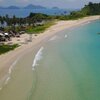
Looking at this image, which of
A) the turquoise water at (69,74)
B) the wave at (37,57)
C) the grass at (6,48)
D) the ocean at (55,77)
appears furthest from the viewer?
the grass at (6,48)

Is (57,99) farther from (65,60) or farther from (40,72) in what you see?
(65,60)

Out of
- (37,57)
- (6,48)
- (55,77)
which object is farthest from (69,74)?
(6,48)

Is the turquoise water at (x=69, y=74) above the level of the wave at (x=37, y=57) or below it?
below

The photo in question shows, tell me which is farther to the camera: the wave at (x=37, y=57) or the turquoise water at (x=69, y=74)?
the wave at (x=37, y=57)

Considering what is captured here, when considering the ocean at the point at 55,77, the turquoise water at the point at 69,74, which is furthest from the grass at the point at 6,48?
the turquoise water at the point at 69,74

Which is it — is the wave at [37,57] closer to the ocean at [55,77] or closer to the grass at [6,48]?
the ocean at [55,77]

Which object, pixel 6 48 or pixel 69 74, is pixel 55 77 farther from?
pixel 6 48

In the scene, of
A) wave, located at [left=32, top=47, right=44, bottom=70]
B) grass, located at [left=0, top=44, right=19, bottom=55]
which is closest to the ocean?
wave, located at [left=32, top=47, right=44, bottom=70]

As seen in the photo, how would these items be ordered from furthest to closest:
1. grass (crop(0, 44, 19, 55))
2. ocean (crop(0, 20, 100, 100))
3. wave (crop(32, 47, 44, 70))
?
grass (crop(0, 44, 19, 55)) → wave (crop(32, 47, 44, 70)) → ocean (crop(0, 20, 100, 100))

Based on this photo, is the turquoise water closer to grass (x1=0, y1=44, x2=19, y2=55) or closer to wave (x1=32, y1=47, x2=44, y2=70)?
wave (x1=32, y1=47, x2=44, y2=70)
